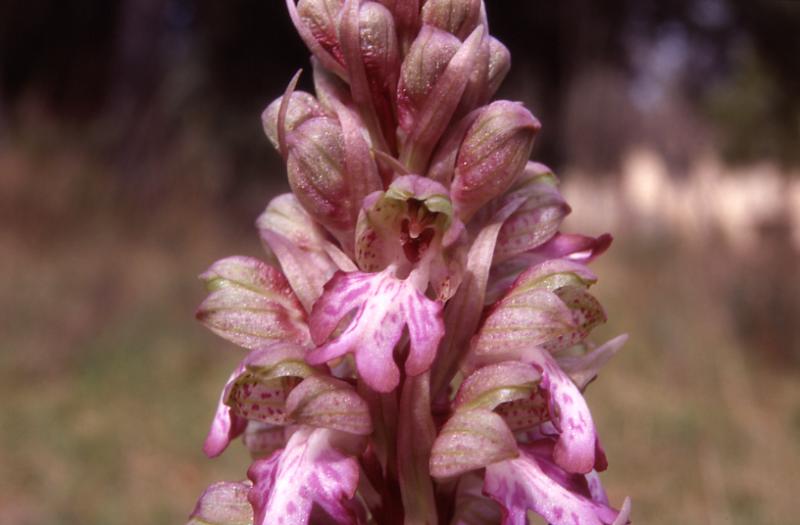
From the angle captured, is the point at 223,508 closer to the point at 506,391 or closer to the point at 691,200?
the point at 506,391

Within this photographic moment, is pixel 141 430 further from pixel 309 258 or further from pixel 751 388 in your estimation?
pixel 309 258

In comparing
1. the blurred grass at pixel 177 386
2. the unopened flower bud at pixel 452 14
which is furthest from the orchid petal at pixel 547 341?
the blurred grass at pixel 177 386

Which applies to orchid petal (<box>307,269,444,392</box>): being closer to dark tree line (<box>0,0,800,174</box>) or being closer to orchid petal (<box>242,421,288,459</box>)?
orchid petal (<box>242,421,288,459</box>)

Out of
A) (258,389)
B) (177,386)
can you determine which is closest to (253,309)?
(258,389)

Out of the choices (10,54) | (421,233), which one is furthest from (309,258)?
(10,54)

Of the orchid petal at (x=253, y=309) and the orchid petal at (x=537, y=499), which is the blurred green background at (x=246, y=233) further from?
the orchid petal at (x=253, y=309)

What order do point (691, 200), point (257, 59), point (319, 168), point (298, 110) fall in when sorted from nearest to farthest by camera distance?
point (319, 168) < point (298, 110) < point (691, 200) < point (257, 59)
